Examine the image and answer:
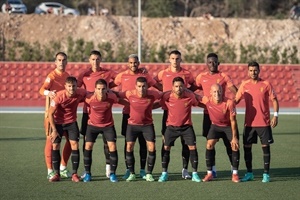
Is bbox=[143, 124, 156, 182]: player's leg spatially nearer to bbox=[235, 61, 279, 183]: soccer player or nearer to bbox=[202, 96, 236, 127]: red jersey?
bbox=[202, 96, 236, 127]: red jersey

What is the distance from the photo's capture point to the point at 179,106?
12.3 meters

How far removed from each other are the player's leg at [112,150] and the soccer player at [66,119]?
1.59 ft

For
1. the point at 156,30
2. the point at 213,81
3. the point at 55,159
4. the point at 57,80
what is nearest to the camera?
the point at 55,159

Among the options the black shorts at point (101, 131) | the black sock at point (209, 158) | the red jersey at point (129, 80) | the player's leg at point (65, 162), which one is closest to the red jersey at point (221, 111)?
the black sock at point (209, 158)

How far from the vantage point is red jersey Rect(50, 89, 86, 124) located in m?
12.1

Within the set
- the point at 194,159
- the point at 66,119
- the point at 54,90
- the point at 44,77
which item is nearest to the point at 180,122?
the point at 194,159

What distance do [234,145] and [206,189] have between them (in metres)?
1.05

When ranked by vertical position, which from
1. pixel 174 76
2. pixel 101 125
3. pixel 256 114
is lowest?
pixel 101 125

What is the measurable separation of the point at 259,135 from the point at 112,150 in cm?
234

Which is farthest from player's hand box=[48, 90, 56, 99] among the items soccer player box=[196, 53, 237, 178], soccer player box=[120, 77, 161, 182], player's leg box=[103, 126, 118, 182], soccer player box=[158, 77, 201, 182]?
soccer player box=[196, 53, 237, 178]

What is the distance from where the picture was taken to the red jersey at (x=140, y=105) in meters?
12.3

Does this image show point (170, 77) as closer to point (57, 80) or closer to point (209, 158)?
point (209, 158)

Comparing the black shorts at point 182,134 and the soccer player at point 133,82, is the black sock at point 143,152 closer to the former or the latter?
the soccer player at point 133,82

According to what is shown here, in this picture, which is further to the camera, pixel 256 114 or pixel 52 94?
pixel 256 114
